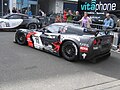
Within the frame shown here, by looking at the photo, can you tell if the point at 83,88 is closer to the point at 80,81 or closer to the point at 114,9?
the point at 80,81

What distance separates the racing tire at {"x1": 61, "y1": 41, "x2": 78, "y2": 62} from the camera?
25.9 feet

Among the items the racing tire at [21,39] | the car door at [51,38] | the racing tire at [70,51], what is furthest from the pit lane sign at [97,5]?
the racing tire at [70,51]

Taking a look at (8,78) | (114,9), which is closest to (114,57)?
(8,78)

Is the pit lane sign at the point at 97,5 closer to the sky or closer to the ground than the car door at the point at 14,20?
closer to the sky

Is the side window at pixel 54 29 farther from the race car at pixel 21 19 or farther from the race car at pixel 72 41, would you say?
the race car at pixel 21 19

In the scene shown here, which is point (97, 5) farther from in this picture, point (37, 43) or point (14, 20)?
point (37, 43)

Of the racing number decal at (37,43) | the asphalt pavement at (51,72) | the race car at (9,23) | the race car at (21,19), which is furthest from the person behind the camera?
the race car at (21,19)

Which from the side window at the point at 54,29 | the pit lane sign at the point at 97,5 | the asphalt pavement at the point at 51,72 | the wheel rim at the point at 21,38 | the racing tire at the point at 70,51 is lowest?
the asphalt pavement at the point at 51,72

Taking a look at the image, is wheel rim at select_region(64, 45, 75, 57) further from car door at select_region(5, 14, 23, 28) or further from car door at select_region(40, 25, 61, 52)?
car door at select_region(5, 14, 23, 28)

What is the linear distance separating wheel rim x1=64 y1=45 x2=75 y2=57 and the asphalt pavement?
0.92ft

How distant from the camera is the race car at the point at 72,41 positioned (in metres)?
7.70

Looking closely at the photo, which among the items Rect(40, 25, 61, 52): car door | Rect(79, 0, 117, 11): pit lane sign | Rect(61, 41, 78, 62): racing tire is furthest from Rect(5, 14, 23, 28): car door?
Rect(61, 41, 78, 62): racing tire

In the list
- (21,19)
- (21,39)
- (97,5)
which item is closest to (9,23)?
(21,19)

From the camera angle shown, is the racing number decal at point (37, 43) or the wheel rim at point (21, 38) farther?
the wheel rim at point (21, 38)
